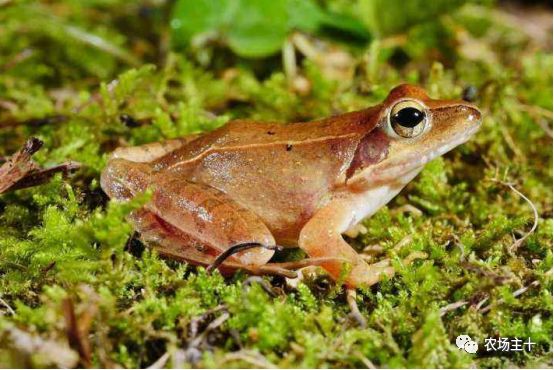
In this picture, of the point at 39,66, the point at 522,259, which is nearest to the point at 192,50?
the point at 39,66

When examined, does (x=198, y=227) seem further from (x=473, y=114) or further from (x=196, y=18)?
(x=196, y=18)

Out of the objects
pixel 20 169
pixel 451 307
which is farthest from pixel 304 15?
pixel 451 307

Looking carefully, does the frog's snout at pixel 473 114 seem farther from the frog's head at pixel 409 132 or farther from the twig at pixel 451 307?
the twig at pixel 451 307

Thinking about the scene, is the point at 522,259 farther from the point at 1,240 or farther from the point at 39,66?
the point at 39,66

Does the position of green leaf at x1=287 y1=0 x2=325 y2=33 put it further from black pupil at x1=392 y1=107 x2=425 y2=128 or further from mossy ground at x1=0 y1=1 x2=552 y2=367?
black pupil at x1=392 y1=107 x2=425 y2=128

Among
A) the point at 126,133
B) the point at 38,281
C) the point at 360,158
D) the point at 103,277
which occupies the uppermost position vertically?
the point at 360,158

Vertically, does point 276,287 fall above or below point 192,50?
below

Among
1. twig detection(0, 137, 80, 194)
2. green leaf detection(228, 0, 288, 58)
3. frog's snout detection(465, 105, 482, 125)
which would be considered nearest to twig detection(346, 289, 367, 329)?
frog's snout detection(465, 105, 482, 125)

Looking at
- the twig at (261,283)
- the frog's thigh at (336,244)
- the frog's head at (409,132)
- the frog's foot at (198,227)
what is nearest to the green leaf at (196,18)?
the frog's foot at (198,227)
